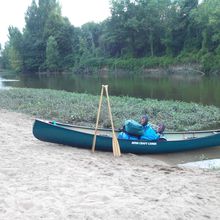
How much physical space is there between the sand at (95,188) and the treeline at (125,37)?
4745 cm

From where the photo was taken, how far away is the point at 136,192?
663 cm

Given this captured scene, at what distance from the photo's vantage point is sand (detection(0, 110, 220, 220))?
18.3 ft

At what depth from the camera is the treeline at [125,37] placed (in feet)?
192

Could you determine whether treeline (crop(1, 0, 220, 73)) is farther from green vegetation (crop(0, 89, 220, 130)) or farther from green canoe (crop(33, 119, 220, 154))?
green canoe (crop(33, 119, 220, 154))

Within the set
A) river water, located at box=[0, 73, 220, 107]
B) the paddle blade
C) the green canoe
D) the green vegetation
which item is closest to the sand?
the paddle blade

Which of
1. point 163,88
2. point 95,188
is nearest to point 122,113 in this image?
point 95,188

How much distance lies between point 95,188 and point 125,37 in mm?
70537

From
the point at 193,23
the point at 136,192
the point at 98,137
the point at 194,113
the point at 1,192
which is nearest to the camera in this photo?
the point at 1,192

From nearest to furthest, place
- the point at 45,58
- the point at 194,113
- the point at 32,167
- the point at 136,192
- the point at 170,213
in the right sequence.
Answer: the point at 170,213
the point at 136,192
the point at 32,167
the point at 194,113
the point at 45,58

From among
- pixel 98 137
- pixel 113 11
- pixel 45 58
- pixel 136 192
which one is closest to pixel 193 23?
pixel 113 11

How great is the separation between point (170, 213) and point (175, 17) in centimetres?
6304

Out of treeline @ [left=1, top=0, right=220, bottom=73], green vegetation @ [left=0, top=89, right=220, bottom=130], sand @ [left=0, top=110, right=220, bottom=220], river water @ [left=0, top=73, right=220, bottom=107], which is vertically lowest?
sand @ [left=0, top=110, right=220, bottom=220]

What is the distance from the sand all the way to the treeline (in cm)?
4745

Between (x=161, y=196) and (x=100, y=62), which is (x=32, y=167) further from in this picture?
(x=100, y=62)
